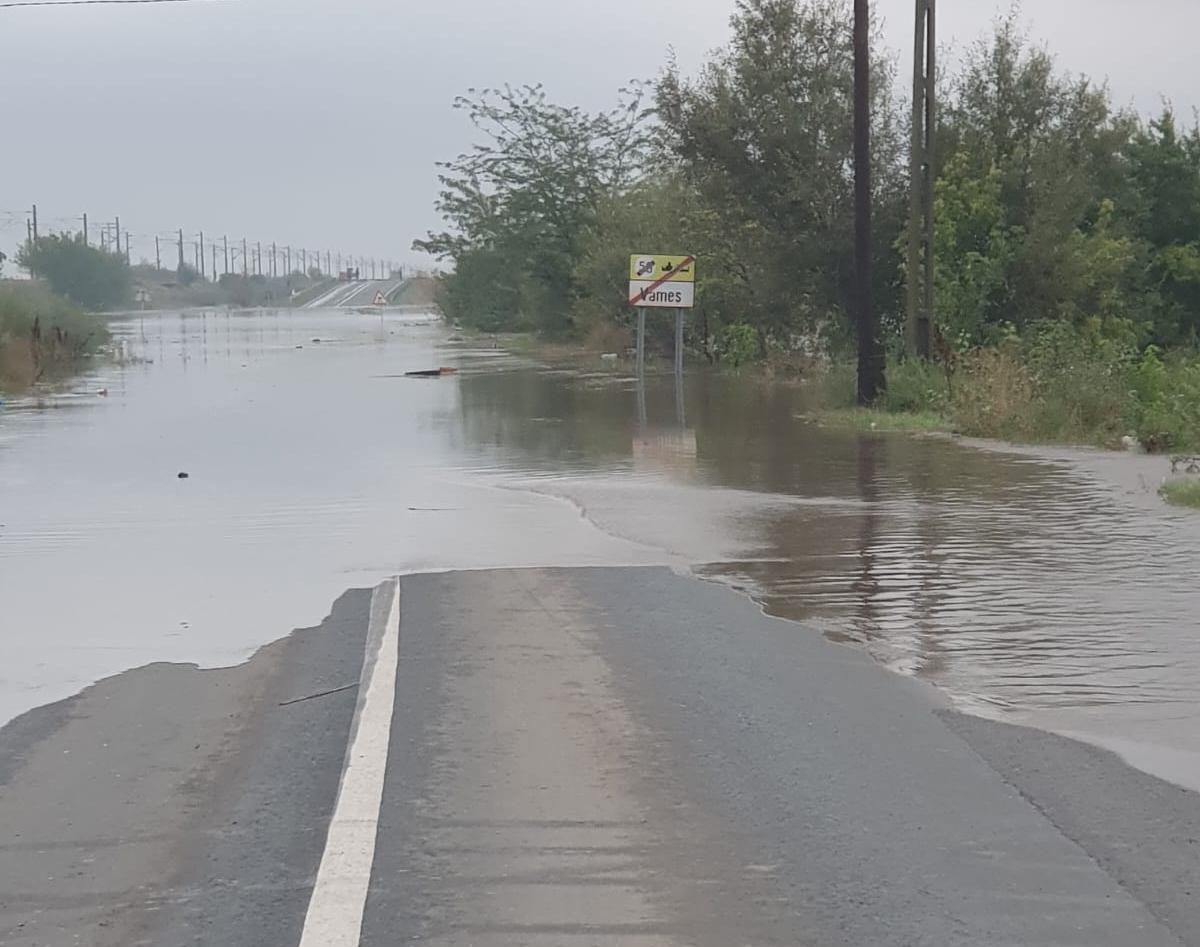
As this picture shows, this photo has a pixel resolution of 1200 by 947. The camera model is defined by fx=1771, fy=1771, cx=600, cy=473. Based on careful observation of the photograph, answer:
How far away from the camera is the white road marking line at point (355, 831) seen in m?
5.13

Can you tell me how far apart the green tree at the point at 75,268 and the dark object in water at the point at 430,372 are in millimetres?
104136

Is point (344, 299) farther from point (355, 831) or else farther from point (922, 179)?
point (355, 831)

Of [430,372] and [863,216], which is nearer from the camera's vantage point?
[863,216]

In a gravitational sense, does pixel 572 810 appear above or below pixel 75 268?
below

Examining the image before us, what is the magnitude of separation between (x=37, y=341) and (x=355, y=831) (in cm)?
3522

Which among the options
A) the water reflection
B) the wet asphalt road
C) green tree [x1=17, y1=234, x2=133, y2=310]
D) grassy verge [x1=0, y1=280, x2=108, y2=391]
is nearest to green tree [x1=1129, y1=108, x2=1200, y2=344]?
the water reflection

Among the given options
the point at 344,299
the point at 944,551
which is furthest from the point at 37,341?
the point at 344,299

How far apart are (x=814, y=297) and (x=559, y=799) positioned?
1104 inches

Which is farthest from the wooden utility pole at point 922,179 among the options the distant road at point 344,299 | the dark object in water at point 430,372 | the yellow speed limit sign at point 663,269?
the distant road at point 344,299

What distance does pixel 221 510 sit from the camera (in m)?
15.3

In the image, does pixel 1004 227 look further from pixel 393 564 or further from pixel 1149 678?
pixel 1149 678

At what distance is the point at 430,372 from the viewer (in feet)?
129

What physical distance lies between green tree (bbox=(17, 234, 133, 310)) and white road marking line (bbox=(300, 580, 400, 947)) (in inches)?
5379

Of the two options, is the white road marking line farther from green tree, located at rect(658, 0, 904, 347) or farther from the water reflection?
green tree, located at rect(658, 0, 904, 347)
